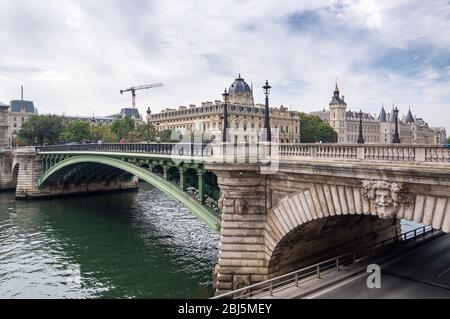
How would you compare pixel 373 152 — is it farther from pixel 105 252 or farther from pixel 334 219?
pixel 105 252

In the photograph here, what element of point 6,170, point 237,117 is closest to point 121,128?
point 6,170

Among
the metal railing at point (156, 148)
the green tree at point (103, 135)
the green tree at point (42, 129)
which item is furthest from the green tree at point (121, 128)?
the metal railing at point (156, 148)

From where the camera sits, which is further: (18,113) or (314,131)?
(18,113)

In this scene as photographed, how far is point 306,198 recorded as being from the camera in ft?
54.5

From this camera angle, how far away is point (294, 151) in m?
17.8

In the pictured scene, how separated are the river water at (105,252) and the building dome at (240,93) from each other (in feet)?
224

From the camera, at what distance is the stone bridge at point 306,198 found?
1293 cm

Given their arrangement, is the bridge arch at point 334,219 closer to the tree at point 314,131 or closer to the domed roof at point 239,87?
the tree at point 314,131

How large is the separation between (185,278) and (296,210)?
986 cm

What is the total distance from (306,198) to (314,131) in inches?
3942

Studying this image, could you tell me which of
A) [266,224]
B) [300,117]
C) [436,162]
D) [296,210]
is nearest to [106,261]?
[266,224]

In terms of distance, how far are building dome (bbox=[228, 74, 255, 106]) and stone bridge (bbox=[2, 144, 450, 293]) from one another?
88.3 m

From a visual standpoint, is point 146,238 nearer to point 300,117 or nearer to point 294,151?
point 294,151

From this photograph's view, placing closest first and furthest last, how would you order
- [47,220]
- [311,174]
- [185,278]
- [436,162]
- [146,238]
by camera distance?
[436,162] < [311,174] < [185,278] < [146,238] < [47,220]
